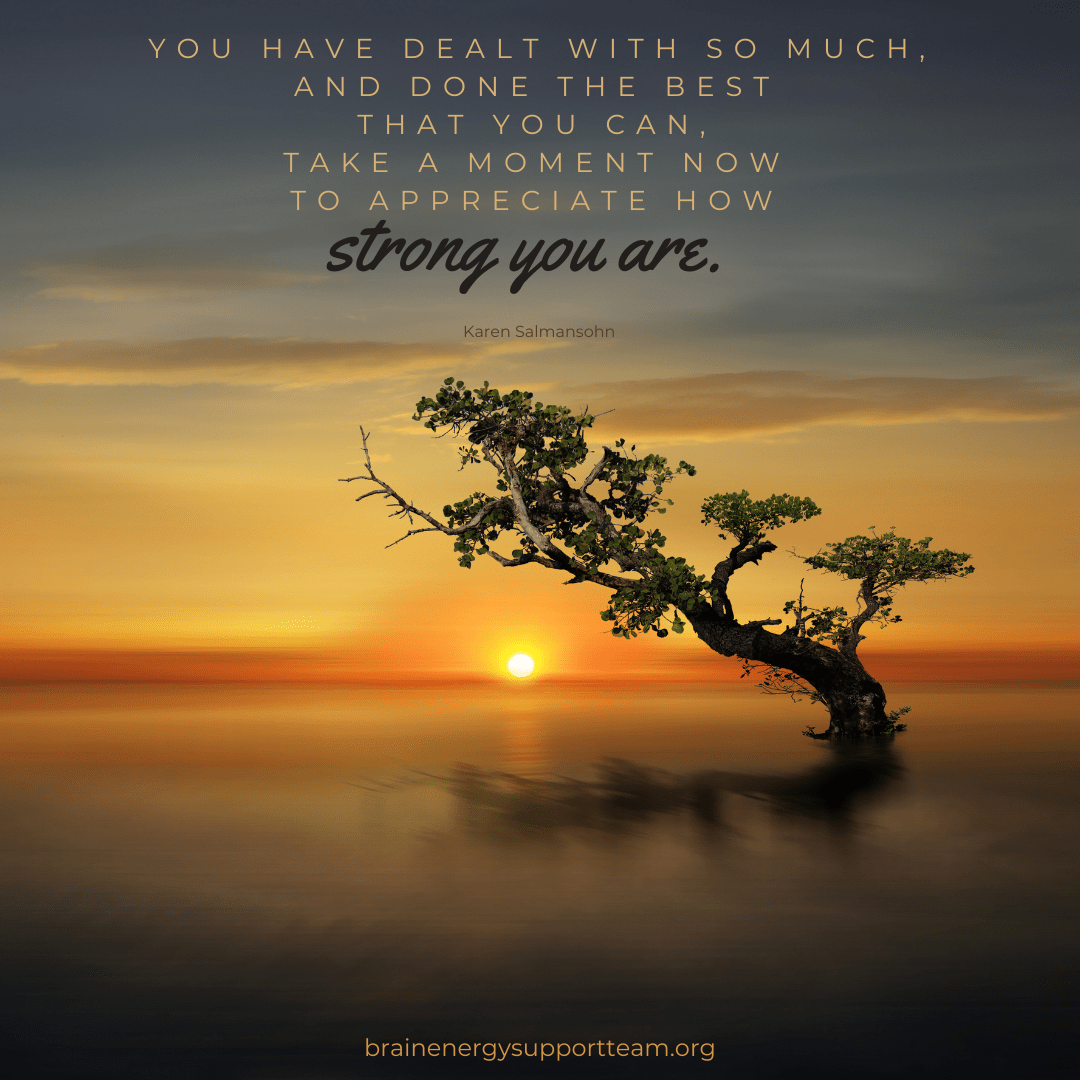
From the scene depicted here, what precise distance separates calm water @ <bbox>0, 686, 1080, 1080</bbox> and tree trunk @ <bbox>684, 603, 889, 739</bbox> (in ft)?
14.2

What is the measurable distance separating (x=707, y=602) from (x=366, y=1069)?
1100 inches

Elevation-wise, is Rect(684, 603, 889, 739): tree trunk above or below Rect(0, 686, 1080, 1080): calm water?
above

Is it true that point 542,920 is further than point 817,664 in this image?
No

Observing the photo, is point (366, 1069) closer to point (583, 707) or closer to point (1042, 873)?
point (1042, 873)

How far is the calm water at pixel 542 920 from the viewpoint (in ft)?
39.5

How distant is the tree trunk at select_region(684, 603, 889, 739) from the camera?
37312 millimetres

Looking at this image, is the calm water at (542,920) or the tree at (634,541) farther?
the tree at (634,541)

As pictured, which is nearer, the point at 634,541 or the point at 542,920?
the point at 542,920

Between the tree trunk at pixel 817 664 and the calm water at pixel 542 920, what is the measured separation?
4.31 meters

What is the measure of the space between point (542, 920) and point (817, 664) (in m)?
24.7

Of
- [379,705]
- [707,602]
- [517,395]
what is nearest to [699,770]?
[707,602]

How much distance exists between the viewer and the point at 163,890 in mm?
18562

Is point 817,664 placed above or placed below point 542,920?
Result: above

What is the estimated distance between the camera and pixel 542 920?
1650cm
